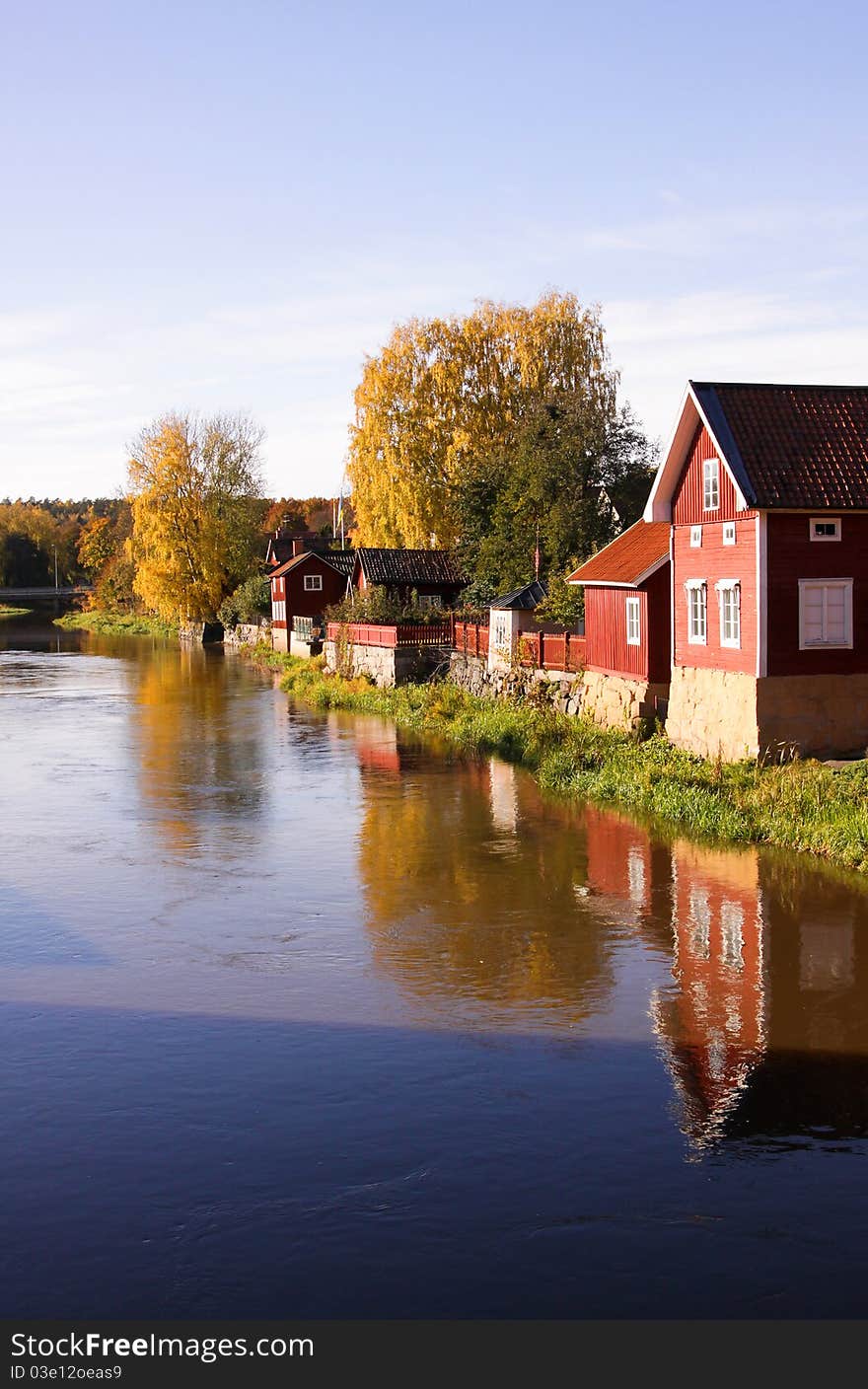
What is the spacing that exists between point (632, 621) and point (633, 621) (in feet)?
0.22

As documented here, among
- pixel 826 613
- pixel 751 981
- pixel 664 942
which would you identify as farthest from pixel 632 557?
pixel 751 981

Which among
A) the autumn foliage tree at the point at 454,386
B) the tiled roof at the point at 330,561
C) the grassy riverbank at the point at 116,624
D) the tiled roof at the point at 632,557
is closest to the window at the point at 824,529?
the tiled roof at the point at 632,557

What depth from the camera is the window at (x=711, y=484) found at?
25.3m

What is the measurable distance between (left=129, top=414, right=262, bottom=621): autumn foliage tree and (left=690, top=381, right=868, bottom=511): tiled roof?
5895 centimetres

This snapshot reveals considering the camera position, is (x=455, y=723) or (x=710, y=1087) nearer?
(x=710, y=1087)

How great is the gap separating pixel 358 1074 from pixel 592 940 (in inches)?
206

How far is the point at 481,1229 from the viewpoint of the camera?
9.72m

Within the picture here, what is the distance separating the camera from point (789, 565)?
24.0 metres

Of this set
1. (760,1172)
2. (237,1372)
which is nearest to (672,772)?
(760,1172)

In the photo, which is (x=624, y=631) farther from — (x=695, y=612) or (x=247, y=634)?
(x=247, y=634)

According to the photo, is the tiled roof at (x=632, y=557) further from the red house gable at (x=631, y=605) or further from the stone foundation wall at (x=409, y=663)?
the stone foundation wall at (x=409, y=663)

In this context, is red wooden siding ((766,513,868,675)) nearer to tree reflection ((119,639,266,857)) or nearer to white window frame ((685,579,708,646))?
white window frame ((685,579,708,646))

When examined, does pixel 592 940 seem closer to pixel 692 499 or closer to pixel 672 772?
pixel 672 772

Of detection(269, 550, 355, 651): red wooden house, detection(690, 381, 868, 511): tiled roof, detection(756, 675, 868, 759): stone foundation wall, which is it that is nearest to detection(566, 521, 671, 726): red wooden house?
detection(690, 381, 868, 511): tiled roof
